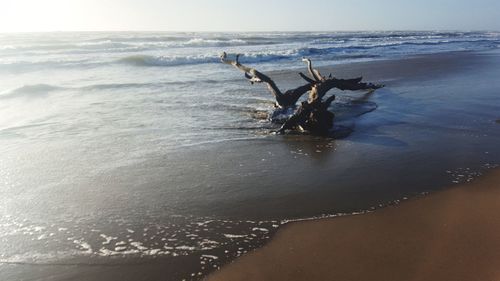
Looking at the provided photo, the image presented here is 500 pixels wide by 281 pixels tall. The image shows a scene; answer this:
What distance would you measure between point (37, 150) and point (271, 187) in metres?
4.16

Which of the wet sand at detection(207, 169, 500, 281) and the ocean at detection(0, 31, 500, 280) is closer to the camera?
the wet sand at detection(207, 169, 500, 281)

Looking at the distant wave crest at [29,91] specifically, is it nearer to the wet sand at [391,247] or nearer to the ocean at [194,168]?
the ocean at [194,168]

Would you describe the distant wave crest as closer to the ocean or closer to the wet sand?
the ocean

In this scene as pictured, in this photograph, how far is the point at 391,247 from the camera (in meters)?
4.16

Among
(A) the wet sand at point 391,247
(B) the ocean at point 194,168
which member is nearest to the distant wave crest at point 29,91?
(B) the ocean at point 194,168

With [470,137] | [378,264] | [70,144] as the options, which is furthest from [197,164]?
[470,137]

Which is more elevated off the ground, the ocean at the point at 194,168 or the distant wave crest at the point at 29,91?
the distant wave crest at the point at 29,91

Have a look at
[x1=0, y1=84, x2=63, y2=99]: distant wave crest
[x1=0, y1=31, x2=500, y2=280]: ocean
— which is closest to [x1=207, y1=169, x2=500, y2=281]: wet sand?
[x1=0, y1=31, x2=500, y2=280]: ocean

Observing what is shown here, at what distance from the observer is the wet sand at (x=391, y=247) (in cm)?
377

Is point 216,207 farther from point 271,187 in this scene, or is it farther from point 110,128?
point 110,128

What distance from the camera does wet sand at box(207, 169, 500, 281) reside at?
377 cm

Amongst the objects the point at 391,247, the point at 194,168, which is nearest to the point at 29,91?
the point at 194,168

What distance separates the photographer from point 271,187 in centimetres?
571

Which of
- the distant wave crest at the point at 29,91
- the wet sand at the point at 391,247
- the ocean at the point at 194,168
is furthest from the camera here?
the distant wave crest at the point at 29,91
